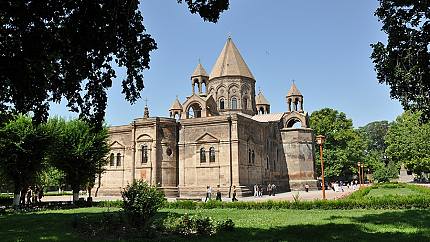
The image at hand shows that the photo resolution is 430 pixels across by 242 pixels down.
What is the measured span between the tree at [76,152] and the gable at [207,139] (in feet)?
35.5

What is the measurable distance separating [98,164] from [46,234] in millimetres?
18164

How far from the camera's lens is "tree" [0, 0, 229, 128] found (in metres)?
11.8

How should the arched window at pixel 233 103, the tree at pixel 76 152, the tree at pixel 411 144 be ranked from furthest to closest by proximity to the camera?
the tree at pixel 411 144 → the arched window at pixel 233 103 → the tree at pixel 76 152

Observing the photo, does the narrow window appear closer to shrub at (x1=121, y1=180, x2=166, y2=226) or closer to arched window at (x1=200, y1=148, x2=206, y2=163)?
arched window at (x1=200, y1=148, x2=206, y2=163)

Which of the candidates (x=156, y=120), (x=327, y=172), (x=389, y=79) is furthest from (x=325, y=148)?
(x=389, y=79)

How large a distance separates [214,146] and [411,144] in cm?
3410

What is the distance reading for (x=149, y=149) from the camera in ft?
129

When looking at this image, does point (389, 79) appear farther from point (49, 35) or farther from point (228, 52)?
point (228, 52)

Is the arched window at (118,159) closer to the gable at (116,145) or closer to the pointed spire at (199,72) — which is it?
the gable at (116,145)

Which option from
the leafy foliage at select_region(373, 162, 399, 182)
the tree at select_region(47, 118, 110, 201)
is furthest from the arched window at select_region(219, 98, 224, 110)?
the leafy foliage at select_region(373, 162, 399, 182)

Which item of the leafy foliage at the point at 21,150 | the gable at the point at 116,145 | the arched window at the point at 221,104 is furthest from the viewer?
the arched window at the point at 221,104

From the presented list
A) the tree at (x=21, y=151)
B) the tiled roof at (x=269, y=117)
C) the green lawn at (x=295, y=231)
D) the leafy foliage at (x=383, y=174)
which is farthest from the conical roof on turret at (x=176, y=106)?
the leafy foliage at (x=383, y=174)

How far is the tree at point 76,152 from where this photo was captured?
1180 inches

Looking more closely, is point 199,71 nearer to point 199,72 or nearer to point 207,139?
point 199,72
